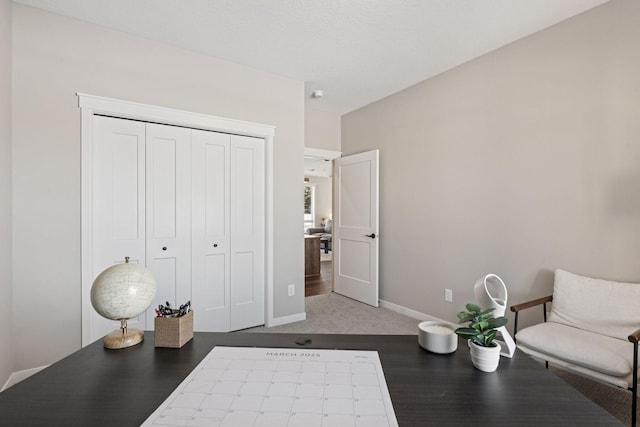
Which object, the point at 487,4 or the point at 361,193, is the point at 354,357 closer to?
the point at 487,4

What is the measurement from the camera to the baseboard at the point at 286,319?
10.9 feet

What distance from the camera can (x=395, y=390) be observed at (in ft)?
2.75

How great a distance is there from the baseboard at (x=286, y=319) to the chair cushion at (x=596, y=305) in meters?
2.33

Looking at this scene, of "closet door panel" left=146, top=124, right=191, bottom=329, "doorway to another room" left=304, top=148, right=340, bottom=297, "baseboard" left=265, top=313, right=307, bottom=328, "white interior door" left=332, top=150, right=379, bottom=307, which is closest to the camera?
"closet door panel" left=146, top=124, right=191, bottom=329

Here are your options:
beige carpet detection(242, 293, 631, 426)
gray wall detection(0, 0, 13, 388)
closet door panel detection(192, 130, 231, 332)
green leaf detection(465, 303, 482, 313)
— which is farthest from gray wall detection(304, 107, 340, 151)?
green leaf detection(465, 303, 482, 313)

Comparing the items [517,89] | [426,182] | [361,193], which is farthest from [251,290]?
[517,89]

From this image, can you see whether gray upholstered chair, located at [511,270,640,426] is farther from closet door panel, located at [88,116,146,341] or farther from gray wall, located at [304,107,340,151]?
gray wall, located at [304,107,340,151]

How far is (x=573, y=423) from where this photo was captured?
704 mm

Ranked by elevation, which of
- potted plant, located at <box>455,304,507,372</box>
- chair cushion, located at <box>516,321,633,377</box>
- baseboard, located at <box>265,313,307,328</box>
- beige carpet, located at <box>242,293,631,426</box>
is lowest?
beige carpet, located at <box>242,293,631,426</box>

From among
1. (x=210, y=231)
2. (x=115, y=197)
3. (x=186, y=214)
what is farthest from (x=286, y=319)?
(x=115, y=197)

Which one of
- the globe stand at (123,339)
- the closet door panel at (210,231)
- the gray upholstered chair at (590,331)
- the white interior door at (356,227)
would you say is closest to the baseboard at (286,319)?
the closet door panel at (210,231)

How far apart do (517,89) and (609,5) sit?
72 centimetres

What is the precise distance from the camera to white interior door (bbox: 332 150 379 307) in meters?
4.06

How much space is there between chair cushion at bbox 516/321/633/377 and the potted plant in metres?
1.28
